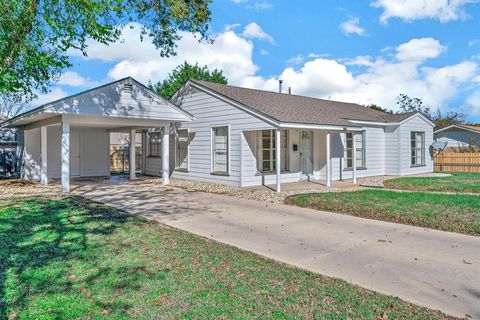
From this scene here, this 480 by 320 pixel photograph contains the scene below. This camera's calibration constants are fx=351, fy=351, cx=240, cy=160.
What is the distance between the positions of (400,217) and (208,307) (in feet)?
19.7

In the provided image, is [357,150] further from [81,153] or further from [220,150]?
[81,153]

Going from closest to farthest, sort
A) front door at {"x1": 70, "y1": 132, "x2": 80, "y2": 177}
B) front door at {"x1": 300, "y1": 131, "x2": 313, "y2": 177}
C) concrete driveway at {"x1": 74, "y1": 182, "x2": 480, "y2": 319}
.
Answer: concrete driveway at {"x1": 74, "y1": 182, "x2": 480, "y2": 319}, front door at {"x1": 300, "y1": 131, "x2": 313, "y2": 177}, front door at {"x1": 70, "y1": 132, "x2": 80, "y2": 177}

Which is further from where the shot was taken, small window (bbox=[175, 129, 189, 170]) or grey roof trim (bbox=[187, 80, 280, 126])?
small window (bbox=[175, 129, 189, 170])

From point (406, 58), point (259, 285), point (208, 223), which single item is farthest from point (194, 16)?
point (406, 58)

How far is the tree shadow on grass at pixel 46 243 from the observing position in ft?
13.2

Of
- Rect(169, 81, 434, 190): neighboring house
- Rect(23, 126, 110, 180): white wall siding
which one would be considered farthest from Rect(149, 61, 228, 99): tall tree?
Rect(169, 81, 434, 190): neighboring house

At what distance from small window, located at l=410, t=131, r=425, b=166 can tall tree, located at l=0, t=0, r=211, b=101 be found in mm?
12475

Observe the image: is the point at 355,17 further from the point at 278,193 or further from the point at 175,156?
the point at 175,156

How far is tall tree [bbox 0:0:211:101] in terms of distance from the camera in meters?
11.1

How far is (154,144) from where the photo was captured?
19453mm

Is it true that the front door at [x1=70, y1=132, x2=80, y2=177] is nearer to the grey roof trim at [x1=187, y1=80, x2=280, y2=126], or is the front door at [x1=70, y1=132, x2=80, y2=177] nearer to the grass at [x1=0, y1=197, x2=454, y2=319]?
the grey roof trim at [x1=187, y1=80, x2=280, y2=126]

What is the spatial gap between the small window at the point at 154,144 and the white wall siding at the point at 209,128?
240 centimetres

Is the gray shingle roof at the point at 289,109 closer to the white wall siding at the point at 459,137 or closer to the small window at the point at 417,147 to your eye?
the small window at the point at 417,147

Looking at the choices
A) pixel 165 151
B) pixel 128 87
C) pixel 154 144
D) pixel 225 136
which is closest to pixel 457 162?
pixel 225 136
